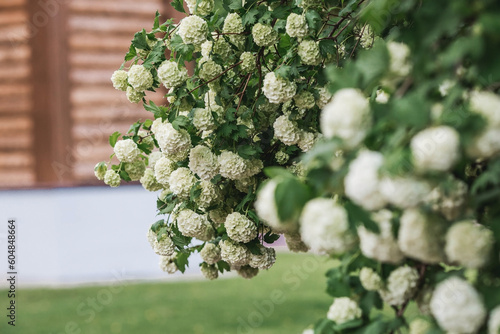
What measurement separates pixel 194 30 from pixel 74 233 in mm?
3651

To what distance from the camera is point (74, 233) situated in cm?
463

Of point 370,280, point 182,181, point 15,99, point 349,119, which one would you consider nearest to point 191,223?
point 182,181

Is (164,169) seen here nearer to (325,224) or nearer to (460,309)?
(325,224)

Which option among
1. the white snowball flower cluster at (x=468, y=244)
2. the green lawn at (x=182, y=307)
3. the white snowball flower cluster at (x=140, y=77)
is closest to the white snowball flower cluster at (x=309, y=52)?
the white snowball flower cluster at (x=140, y=77)

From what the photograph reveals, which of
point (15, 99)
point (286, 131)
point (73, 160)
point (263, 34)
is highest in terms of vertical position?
point (263, 34)

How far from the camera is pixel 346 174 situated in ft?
2.41

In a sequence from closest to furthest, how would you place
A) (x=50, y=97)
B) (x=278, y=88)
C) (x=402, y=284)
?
(x=402, y=284), (x=278, y=88), (x=50, y=97)

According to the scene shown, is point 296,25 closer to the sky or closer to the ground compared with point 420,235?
closer to the sky

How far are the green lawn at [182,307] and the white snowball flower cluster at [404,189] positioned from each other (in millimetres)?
2667

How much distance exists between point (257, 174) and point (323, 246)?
692 mm

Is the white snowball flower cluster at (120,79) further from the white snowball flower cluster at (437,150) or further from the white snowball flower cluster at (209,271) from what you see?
the white snowball flower cluster at (437,150)

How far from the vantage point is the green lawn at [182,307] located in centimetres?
355

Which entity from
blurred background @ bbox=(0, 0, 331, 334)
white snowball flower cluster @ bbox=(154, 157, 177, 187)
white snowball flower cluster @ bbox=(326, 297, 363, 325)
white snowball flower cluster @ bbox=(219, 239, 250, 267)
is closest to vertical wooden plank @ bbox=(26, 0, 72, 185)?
blurred background @ bbox=(0, 0, 331, 334)

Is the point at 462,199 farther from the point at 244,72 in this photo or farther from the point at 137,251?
the point at 137,251
